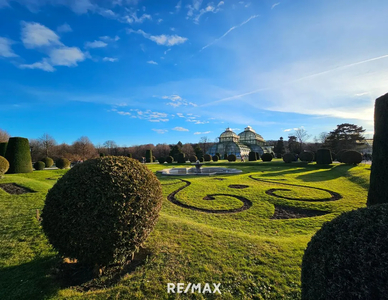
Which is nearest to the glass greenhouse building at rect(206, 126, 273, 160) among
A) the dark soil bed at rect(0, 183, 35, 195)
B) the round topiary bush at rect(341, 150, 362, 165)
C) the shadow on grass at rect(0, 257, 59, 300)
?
the round topiary bush at rect(341, 150, 362, 165)

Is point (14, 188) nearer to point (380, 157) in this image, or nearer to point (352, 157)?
point (380, 157)

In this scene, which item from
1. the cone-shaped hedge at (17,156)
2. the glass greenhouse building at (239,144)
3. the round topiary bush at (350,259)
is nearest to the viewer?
the round topiary bush at (350,259)

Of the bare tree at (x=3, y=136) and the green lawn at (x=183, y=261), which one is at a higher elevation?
the bare tree at (x=3, y=136)

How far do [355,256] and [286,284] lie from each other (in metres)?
2.13

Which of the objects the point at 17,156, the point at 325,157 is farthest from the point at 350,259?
the point at 325,157

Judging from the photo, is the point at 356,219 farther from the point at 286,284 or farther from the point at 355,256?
the point at 286,284

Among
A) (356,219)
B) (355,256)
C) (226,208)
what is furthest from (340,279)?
(226,208)

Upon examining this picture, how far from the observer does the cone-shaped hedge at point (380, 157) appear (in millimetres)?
3796

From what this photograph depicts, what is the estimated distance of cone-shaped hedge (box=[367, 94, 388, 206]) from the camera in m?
3.80

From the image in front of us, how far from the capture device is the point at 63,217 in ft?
9.97

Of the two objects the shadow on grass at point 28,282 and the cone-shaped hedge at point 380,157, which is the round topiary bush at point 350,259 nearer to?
the cone-shaped hedge at point 380,157

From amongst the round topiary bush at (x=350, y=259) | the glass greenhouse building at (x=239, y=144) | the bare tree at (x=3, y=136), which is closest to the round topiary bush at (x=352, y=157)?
the round topiary bush at (x=350, y=259)

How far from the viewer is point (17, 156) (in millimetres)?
18016

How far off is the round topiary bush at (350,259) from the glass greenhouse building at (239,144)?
57.3m
